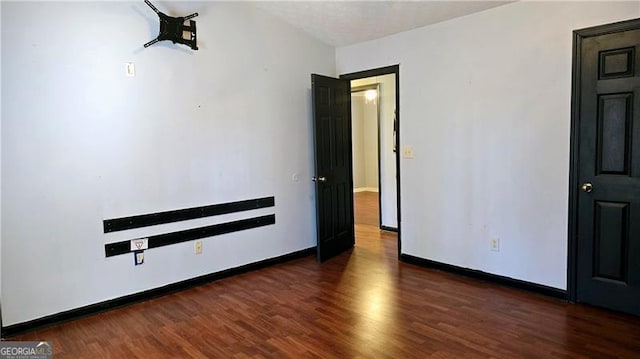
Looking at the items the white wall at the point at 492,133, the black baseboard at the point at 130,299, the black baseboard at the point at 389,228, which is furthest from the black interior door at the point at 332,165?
the black baseboard at the point at 389,228

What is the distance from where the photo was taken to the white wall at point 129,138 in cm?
293

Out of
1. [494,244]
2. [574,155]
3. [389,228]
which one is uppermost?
[574,155]

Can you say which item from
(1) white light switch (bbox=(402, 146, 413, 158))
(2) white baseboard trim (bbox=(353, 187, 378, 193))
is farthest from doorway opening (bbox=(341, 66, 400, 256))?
(2) white baseboard trim (bbox=(353, 187, 378, 193))

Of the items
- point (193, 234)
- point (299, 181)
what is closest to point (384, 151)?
point (299, 181)

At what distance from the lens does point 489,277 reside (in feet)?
12.4

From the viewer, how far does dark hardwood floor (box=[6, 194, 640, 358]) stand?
262cm

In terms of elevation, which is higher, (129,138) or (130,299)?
(129,138)

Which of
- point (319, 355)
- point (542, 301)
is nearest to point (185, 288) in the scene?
point (319, 355)

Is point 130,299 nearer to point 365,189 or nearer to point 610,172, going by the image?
point 610,172

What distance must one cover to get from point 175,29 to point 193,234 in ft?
5.92

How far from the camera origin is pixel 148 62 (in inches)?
137

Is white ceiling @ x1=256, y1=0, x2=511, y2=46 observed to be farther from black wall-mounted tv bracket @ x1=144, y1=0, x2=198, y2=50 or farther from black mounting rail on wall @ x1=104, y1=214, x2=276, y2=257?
black mounting rail on wall @ x1=104, y1=214, x2=276, y2=257

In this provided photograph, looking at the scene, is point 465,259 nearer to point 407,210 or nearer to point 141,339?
point 407,210

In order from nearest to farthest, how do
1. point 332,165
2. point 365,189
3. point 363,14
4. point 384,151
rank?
point 363,14, point 332,165, point 384,151, point 365,189
